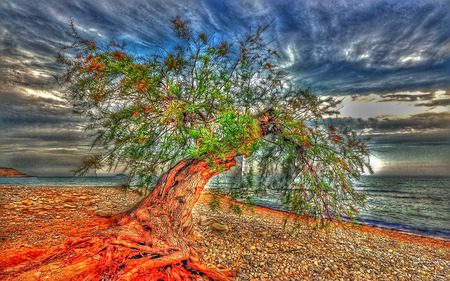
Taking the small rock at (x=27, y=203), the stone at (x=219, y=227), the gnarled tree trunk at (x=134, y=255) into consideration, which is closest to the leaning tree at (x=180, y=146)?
the gnarled tree trunk at (x=134, y=255)

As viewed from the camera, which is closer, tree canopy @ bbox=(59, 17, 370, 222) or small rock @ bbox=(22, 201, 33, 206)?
tree canopy @ bbox=(59, 17, 370, 222)

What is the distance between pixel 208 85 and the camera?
506 centimetres

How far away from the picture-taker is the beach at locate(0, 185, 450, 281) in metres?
5.19

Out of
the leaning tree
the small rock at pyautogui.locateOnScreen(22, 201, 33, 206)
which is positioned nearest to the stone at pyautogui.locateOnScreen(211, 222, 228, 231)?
the leaning tree

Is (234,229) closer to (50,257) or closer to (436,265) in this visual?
(50,257)

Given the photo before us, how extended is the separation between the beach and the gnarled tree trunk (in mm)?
1258

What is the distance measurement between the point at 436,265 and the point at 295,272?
575cm

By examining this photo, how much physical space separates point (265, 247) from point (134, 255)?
172 inches

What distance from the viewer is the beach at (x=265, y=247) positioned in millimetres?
5188

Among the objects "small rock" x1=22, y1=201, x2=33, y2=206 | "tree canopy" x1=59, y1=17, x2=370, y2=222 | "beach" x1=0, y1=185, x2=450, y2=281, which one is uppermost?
"tree canopy" x1=59, y1=17, x2=370, y2=222

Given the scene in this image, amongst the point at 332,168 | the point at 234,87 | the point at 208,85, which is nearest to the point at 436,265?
the point at 332,168

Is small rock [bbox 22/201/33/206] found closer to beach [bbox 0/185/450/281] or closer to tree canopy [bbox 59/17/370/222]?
beach [bbox 0/185/450/281]

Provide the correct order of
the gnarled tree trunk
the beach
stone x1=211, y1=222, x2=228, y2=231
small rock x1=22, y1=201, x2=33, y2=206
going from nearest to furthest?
the gnarled tree trunk < the beach < stone x1=211, y1=222, x2=228, y2=231 < small rock x1=22, y1=201, x2=33, y2=206

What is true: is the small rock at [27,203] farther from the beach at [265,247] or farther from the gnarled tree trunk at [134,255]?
the gnarled tree trunk at [134,255]
